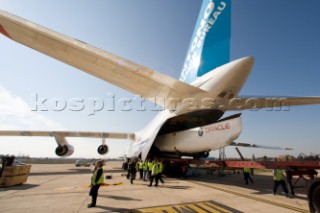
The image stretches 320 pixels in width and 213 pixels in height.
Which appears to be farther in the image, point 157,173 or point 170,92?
point 157,173

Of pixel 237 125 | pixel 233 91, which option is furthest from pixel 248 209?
pixel 233 91

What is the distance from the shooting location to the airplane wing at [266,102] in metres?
10.7

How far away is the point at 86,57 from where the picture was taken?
21.4ft

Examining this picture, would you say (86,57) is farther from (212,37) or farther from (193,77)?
(193,77)

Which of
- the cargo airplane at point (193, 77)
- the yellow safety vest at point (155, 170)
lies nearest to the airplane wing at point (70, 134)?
the cargo airplane at point (193, 77)

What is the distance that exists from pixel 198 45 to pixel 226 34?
1.72 meters

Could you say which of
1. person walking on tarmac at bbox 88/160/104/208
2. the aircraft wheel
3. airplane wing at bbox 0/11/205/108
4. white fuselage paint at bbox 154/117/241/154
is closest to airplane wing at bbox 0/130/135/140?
the aircraft wheel

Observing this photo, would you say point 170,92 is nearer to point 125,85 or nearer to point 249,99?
point 125,85

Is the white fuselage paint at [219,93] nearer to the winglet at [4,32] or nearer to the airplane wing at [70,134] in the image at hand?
the winglet at [4,32]

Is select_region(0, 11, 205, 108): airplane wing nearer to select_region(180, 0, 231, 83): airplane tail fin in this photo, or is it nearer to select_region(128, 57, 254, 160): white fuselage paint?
select_region(128, 57, 254, 160): white fuselage paint

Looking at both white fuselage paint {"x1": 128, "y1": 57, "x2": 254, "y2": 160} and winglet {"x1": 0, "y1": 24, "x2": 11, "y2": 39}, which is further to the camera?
white fuselage paint {"x1": 128, "y1": 57, "x2": 254, "y2": 160}

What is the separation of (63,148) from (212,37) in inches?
689

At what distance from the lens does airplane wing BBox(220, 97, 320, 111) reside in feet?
35.0

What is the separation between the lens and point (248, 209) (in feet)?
18.8
